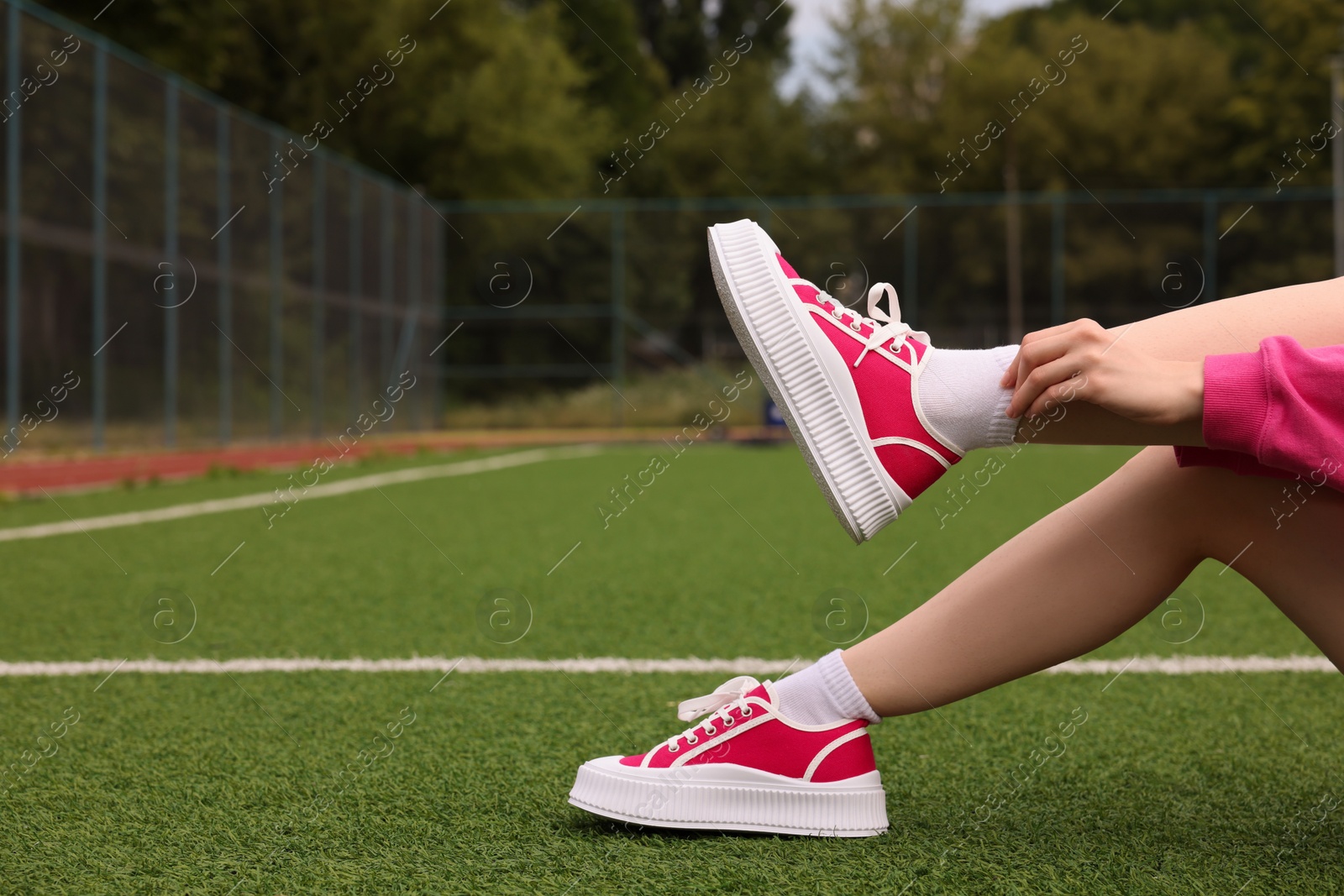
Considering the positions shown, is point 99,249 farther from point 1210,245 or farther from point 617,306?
point 1210,245

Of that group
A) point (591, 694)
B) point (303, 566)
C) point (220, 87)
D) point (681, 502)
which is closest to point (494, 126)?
point (220, 87)

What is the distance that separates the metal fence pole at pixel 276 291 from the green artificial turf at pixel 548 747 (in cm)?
843

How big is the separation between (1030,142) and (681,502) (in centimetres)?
2858

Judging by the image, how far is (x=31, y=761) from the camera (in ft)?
5.85

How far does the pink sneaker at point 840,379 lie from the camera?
4.21ft

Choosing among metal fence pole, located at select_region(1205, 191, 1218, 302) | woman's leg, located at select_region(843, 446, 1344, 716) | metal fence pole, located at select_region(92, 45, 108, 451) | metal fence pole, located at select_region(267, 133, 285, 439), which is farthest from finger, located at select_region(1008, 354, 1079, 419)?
metal fence pole, located at select_region(1205, 191, 1218, 302)

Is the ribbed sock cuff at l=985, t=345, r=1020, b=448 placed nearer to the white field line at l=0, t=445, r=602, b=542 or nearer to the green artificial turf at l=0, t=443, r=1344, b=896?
the green artificial turf at l=0, t=443, r=1344, b=896

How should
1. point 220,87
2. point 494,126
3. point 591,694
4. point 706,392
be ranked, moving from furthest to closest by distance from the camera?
point 494,126
point 220,87
point 706,392
point 591,694

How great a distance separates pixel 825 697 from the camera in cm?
144

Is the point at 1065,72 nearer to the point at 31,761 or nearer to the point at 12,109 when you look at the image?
the point at 12,109

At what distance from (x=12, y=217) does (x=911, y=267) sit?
1166 cm

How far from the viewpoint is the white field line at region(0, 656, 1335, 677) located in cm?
245

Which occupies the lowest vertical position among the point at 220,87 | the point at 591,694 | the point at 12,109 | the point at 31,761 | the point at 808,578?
the point at 808,578

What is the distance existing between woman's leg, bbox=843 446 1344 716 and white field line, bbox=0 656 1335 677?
1.07 metres
